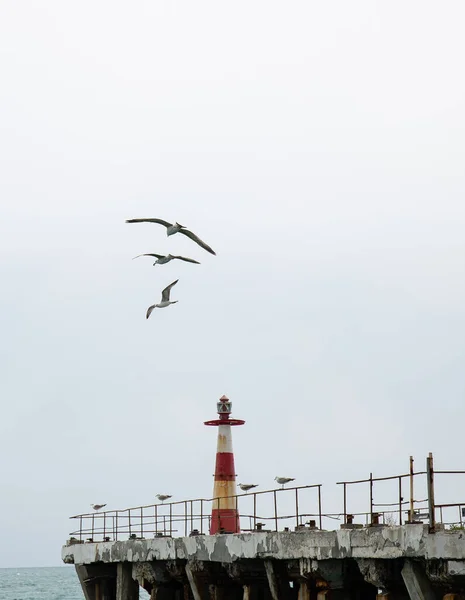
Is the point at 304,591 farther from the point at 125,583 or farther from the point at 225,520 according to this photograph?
the point at 125,583

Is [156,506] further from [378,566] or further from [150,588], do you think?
[378,566]

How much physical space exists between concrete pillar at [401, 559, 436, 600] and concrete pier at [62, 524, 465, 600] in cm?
2

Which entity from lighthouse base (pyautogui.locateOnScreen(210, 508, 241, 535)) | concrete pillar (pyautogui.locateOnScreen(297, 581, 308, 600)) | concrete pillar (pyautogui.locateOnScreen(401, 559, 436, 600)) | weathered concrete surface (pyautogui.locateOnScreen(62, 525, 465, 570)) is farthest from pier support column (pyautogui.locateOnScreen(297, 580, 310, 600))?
lighthouse base (pyautogui.locateOnScreen(210, 508, 241, 535))

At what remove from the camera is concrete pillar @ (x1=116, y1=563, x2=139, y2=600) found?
28.4 meters

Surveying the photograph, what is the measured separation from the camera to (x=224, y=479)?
2944 centimetres

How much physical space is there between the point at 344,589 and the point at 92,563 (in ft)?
35.0

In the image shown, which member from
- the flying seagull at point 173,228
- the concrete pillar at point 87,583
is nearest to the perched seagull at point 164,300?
the flying seagull at point 173,228

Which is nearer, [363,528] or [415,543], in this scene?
[415,543]

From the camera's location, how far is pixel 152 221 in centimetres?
2402

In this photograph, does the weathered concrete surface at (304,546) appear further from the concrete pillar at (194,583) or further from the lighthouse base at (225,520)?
Result: the lighthouse base at (225,520)

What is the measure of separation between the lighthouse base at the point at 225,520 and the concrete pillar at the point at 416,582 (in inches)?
396

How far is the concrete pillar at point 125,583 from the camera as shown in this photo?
28.4 meters

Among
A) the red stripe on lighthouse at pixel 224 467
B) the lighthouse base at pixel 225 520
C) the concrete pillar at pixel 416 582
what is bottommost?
the concrete pillar at pixel 416 582

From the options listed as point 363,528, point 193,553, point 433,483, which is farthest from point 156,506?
point 433,483
